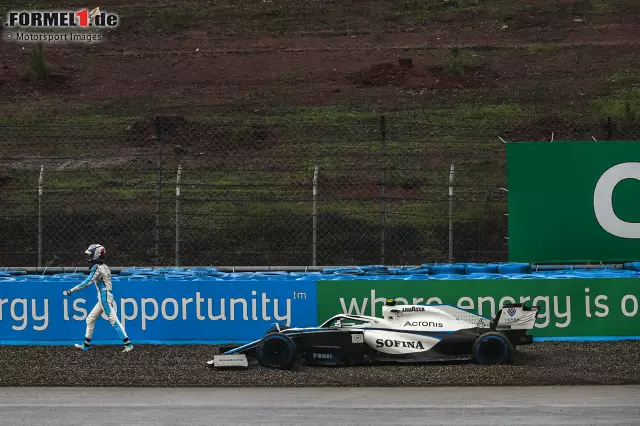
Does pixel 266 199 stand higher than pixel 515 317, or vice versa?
pixel 266 199

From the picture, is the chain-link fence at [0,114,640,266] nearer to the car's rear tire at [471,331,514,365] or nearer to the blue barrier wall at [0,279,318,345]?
the blue barrier wall at [0,279,318,345]

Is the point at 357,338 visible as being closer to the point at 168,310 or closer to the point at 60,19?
the point at 168,310

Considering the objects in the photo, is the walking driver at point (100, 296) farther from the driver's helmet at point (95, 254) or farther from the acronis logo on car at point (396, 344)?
the acronis logo on car at point (396, 344)

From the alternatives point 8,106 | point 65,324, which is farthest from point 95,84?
point 65,324

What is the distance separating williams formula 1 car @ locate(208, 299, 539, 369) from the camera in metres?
12.1

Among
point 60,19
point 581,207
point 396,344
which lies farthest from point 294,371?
point 60,19

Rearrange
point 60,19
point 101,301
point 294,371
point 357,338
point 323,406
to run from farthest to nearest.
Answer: point 60,19
point 101,301
point 357,338
point 294,371
point 323,406

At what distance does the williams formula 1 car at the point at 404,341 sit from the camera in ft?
39.7

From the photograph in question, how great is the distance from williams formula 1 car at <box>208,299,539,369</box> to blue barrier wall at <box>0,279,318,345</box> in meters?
1.42

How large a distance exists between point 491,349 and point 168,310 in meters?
4.41

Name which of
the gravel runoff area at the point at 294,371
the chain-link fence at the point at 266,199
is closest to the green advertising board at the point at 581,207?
the gravel runoff area at the point at 294,371

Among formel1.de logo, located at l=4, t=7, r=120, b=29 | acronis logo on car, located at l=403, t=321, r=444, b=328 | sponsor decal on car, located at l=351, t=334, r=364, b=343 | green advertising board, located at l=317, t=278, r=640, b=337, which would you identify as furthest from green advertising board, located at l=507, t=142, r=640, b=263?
formel1.de logo, located at l=4, t=7, r=120, b=29

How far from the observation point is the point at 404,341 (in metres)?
12.3

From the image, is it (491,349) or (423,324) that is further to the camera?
(423,324)
